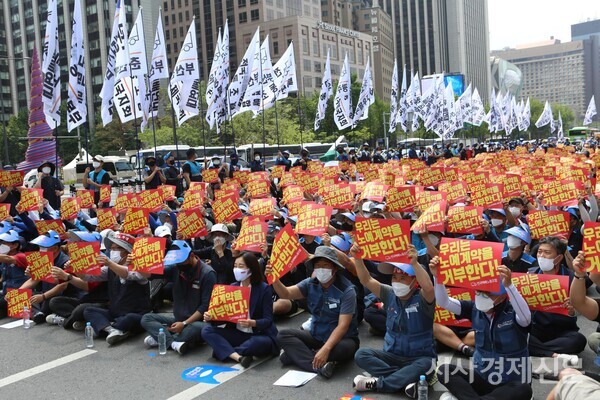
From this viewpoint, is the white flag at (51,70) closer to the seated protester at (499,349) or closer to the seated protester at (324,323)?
the seated protester at (324,323)

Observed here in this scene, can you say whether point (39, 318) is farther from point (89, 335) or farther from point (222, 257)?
point (222, 257)

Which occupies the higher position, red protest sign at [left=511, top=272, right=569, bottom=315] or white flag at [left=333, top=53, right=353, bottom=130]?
white flag at [left=333, top=53, right=353, bottom=130]

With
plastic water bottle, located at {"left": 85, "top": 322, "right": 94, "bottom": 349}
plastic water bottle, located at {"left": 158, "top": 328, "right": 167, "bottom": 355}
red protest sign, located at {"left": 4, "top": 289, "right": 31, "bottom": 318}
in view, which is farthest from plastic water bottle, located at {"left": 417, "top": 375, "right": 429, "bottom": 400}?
red protest sign, located at {"left": 4, "top": 289, "right": 31, "bottom": 318}

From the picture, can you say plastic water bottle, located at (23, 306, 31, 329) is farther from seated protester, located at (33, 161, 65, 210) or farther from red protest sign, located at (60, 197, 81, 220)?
seated protester, located at (33, 161, 65, 210)

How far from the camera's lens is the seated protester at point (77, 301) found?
808 centimetres

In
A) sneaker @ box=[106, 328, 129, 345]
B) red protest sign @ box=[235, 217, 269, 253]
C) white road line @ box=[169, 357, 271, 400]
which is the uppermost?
red protest sign @ box=[235, 217, 269, 253]

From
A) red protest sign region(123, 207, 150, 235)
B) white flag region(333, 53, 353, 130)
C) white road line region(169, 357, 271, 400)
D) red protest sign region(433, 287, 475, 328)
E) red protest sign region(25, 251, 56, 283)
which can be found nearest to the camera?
white road line region(169, 357, 271, 400)

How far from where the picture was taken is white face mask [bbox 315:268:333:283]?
620 cm

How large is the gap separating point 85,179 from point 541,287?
36.6 ft

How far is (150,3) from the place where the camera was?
293 ft

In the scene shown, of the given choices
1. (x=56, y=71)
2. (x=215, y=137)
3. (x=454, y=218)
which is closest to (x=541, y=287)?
(x=454, y=218)

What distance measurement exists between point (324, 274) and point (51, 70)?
12.3 m

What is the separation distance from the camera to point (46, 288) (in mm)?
8805

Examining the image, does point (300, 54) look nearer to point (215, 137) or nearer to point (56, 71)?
point (215, 137)
